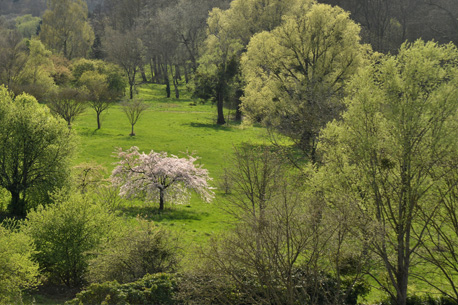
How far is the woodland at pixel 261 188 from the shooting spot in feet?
42.4

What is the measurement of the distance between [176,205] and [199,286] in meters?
14.9

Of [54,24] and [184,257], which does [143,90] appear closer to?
[54,24]

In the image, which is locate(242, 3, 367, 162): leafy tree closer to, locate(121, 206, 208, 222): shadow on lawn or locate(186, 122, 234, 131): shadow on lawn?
locate(186, 122, 234, 131): shadow on lawn

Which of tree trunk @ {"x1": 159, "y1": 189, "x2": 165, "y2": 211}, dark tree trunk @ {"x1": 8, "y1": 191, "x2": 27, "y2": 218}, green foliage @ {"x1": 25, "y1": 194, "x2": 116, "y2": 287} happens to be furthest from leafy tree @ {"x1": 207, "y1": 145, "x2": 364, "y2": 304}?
dark tree trunk @ {"x1": 8, "y1": 191, "x2": 27, "y2": 218}

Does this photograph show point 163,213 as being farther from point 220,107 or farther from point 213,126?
point 220,107

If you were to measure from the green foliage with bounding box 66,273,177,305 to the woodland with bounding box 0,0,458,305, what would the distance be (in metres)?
0.05

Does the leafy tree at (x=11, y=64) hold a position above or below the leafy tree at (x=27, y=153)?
above

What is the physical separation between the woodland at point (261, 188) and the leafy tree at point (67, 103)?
0.18 m

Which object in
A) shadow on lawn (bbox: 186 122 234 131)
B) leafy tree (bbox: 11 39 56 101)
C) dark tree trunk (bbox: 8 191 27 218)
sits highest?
leafy tree (bbox: 11 39 56 101)

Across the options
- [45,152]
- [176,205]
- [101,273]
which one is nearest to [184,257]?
[101,273]

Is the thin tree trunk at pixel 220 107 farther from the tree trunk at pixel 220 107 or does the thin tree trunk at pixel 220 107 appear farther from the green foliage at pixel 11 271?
the green foliage at pixel 11 271

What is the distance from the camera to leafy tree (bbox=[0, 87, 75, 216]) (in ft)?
77.0

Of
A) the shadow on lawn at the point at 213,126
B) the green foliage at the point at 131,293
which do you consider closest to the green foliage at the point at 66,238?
the green foliage at the point at 131,293

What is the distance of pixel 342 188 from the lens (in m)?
16.6
